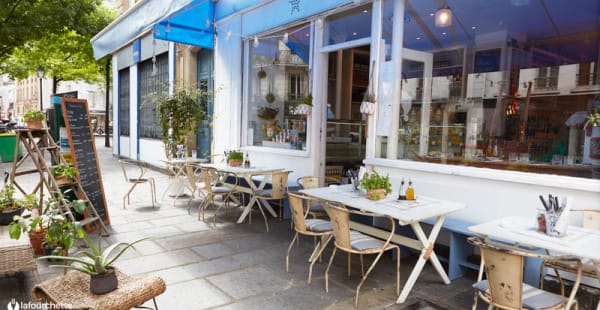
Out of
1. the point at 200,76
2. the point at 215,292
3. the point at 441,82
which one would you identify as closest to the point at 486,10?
the point at 441,82

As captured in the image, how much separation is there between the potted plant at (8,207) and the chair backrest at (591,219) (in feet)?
15.5

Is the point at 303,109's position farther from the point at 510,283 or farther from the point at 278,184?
the point at 510,283

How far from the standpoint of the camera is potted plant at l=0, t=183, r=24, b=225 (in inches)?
136

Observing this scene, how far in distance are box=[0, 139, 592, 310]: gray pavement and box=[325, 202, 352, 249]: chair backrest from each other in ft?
1.33

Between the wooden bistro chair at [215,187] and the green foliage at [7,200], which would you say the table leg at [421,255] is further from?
the green foliage at [7,200]

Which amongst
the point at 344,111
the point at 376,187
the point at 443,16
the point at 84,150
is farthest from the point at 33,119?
the point at 344,111

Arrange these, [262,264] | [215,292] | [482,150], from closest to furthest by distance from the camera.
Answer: [215,292] < [262,264] < [482,150]

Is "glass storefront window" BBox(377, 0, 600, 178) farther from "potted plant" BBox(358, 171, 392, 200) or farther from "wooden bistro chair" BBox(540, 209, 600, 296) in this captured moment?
"potted plant" BBox(358, 171, 392, 200)

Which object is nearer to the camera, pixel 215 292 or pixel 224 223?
pixel 215 292

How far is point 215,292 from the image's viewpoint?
3031mm

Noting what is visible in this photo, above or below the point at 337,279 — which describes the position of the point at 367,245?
above

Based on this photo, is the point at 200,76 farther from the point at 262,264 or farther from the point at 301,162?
the point at 262,264

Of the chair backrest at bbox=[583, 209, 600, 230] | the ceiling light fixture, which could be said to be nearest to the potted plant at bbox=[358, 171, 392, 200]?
the chair backrest at bbox=[583, 209, 600, 230]

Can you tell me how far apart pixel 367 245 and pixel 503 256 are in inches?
47.0
